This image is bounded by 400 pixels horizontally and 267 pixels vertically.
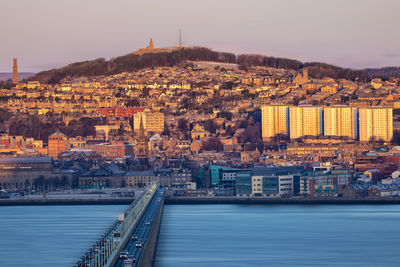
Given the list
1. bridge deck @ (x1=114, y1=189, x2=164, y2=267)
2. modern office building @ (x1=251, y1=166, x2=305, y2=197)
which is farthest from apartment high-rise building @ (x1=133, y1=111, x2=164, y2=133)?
bridge deck @ (x1=114, y1=189, x2=164, y2=267)

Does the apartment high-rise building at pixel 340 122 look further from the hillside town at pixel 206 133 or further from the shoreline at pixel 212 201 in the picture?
the shoreline at pixel 212 201

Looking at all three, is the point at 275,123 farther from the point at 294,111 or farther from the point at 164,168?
the point at 164,168

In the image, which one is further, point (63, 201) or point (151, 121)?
point (151, 121)

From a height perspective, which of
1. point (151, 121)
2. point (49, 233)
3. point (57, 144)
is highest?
point (151, 121)

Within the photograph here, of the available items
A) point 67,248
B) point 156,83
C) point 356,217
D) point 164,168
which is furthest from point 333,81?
point 67,248

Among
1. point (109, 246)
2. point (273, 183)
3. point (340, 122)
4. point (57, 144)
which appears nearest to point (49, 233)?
point (109, 246)

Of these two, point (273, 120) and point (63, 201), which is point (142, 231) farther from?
point (273, 120)

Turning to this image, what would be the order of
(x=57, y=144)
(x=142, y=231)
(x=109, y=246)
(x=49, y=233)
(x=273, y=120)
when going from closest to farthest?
(x=109, y=246), (x=142, y=231), (x=49, y=233), (x=57, y=144), (x=273, y=120)
